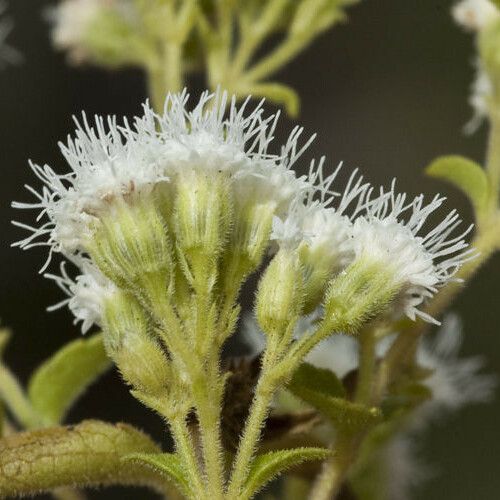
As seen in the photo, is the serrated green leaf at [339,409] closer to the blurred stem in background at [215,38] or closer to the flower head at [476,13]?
the blurred stem in background at [215,38]

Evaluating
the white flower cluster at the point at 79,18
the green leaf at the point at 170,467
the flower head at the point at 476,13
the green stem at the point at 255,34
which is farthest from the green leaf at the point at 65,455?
the white flower cluster at the point at 79,18

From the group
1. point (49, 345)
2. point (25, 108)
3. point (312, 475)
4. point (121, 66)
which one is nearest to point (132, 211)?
point (312, 475)

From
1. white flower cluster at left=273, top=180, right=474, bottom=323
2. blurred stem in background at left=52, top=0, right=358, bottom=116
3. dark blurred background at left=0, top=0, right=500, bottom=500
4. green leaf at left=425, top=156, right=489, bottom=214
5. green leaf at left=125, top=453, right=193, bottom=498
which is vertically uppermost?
dark blurred background at left=0, top=0, right=500, bottom=500

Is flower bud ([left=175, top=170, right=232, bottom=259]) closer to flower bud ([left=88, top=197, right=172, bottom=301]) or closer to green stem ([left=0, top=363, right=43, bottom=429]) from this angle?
flower bud ([left=88, top=197, right=172, bottom=301])

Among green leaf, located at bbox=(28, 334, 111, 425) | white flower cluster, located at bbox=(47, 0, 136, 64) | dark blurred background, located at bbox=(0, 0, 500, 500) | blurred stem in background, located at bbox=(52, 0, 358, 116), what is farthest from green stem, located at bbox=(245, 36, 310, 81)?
dark blurred background, located at bbox=(0, 0, 500, 500)

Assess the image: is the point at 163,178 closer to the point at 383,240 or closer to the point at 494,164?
the point at 383,240

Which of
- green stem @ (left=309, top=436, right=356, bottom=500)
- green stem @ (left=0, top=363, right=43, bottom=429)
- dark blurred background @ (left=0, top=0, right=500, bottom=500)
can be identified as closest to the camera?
green stem @ (left=309, top=436, right=356, bottom=500)

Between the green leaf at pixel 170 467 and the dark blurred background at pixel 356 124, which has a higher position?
the dark blurred background at pixel 356 124
